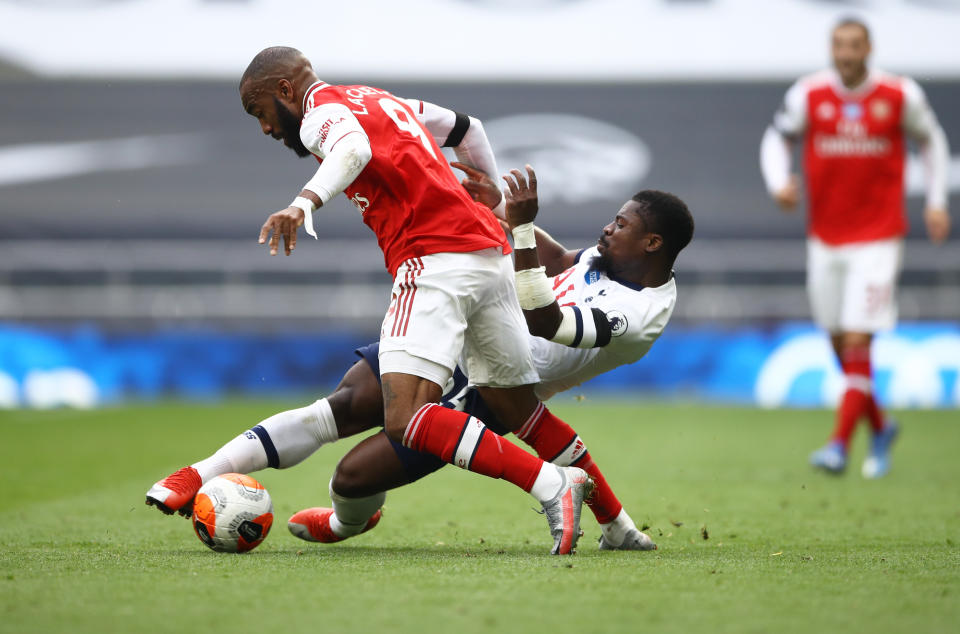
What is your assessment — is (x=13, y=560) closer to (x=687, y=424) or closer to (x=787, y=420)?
(x=687, y=424)

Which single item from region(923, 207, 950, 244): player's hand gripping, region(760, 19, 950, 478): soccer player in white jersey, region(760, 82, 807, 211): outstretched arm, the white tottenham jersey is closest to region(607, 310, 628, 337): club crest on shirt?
the white tottenham jersey

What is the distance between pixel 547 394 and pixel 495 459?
88cm

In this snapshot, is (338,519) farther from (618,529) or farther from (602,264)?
(602,264)

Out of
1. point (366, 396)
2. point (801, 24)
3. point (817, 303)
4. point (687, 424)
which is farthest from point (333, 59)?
point (366, 396)

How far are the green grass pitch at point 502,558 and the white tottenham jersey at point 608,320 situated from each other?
2.20 ft

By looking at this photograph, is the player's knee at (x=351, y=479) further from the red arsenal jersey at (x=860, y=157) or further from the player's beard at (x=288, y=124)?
the red arsenal jersey at (x=860, y=157)

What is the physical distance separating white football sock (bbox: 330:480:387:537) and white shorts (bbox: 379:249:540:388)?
0.64 meters

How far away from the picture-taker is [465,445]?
3.88 metres

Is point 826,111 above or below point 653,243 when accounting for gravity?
above

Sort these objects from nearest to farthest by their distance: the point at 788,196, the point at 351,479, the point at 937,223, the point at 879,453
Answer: the point at 351,479 < the point at 788,196 < the point at 937,223 < the point at 879,453

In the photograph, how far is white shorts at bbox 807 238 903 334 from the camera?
7434 mm

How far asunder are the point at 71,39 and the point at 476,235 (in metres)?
18.0

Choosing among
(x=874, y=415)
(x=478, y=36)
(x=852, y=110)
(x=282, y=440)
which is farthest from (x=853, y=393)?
(x=478, y=36)

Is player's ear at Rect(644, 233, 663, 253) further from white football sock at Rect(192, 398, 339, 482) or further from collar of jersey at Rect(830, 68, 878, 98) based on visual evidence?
collar of jersey at Rect(830, 68, 878, 98)
